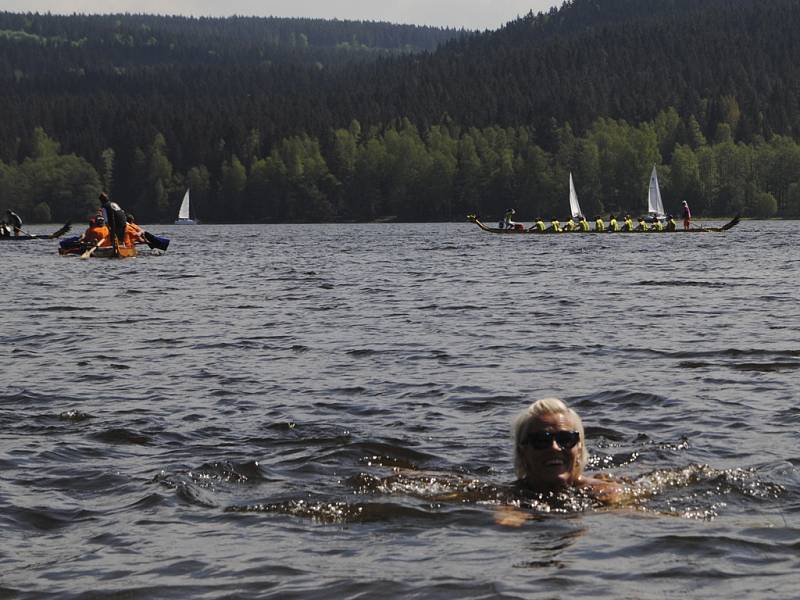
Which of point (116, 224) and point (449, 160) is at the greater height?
point (449, 160)

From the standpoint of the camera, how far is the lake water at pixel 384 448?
7.72 metres

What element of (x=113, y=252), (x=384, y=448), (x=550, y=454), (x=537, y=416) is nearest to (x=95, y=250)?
(x=113, y=252)

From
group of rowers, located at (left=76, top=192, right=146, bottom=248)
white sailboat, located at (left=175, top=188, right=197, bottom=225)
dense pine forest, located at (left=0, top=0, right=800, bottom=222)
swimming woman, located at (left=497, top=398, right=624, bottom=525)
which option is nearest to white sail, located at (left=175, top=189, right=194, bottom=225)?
white sailboat, located at (left=175, top=188, right=197, bottom=225)

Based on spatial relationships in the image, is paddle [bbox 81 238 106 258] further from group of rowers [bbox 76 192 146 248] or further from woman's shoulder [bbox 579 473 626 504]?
woman's shoulder [bbox 579 473 626 504]

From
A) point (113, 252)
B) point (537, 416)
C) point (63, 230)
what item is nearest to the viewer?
point (537, 416)

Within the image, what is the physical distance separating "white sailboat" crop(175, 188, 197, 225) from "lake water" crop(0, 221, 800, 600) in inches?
5092

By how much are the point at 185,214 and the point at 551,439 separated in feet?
501

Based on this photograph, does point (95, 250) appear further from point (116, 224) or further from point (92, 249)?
point (116, 224)

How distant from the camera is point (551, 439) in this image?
27.7 feet

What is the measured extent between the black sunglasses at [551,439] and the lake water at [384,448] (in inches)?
23.1

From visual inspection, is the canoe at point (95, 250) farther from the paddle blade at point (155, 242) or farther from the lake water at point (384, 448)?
the lake water at point (384, 448)

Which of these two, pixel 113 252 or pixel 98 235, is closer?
pixel 113 252

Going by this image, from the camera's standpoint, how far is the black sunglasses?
8406mm

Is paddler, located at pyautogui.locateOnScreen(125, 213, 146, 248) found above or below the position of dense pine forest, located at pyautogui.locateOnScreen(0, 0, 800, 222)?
below
